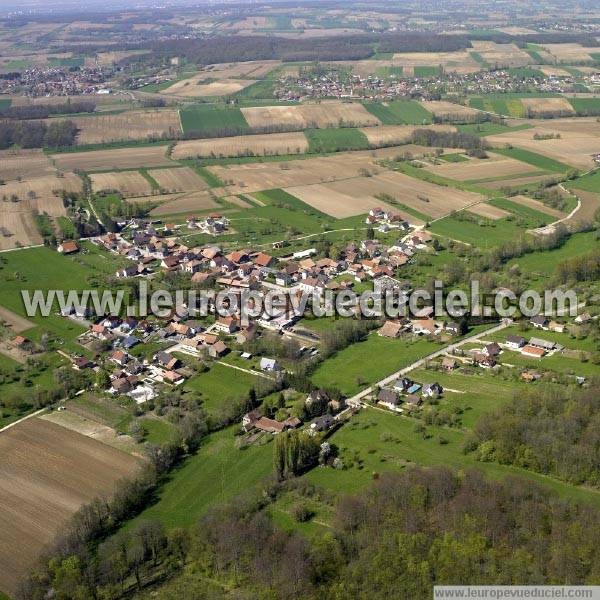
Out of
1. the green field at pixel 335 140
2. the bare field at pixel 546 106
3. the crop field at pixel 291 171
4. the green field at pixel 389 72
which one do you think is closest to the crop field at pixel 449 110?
the bare field at pixel 546 106

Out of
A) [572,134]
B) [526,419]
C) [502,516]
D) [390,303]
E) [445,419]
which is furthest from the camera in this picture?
[572,134]

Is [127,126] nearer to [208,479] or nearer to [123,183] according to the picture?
[123,183]

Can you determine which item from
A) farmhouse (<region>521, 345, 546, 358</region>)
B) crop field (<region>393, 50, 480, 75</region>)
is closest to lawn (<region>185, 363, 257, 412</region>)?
farmhouse (<region>521, 345, 546, 358</region>)

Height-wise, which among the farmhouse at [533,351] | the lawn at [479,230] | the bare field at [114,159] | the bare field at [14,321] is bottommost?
the farmhouse at [533,351]

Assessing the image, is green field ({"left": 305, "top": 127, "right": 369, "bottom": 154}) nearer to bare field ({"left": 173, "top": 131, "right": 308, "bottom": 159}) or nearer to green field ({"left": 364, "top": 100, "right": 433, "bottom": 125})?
bare field ({"left": 173, "top": 131, "right": 308, "bottom": 159})

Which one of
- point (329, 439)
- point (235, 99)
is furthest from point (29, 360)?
point (235, 99)

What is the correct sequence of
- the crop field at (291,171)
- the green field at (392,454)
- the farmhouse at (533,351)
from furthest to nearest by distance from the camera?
1. the crop field at (291,171)
2. the farmhouse at (533,351)
3. the green field at (392,454)

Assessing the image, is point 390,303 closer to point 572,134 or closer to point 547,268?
point 547,268

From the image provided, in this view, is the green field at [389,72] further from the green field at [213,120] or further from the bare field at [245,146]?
the bare field at [245,146]
